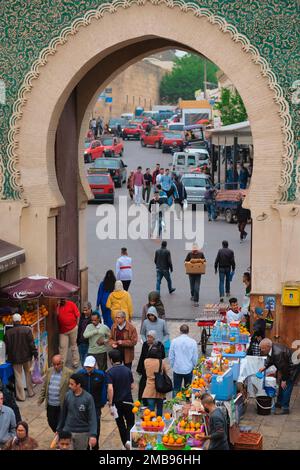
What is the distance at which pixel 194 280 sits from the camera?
23.6 metres

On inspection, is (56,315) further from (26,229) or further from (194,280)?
(194,280)

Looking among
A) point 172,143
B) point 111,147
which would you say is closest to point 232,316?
point 111,147

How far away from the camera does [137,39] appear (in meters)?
18.3

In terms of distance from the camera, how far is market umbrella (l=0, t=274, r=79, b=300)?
17.5 m

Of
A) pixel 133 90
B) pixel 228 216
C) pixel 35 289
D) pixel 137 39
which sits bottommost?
pixel 228 216

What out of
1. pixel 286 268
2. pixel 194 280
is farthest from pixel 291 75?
pixel 194 280

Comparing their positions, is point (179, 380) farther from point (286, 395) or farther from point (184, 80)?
point (184, 80)

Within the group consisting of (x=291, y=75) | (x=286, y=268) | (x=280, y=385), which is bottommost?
(x=280, y=385)

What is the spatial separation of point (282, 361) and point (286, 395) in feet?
1.83

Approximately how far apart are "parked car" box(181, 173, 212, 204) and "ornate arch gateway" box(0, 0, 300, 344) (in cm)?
1950

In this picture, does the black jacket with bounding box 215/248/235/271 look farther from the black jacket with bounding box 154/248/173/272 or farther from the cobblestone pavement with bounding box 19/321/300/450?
the cobblestone pavement with bounding box 19/321/300/450

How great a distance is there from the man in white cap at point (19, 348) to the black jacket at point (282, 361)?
3462 mm

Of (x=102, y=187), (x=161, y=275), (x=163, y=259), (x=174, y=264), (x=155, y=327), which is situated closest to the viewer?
(x=155, y=327)

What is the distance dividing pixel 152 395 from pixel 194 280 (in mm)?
8588
